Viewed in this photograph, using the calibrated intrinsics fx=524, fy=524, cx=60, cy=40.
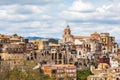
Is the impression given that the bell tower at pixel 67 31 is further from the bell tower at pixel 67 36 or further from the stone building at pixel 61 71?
the stone building at pixel 61 71

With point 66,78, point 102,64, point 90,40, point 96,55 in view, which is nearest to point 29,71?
point 66,78

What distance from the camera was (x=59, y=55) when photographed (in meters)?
90.7

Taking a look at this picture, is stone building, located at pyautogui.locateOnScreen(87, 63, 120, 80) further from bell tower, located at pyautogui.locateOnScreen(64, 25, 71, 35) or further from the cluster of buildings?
bell tower, located at pyautogui.locateOnScreen(64, 25, 71, 35)

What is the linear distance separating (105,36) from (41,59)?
37.8m

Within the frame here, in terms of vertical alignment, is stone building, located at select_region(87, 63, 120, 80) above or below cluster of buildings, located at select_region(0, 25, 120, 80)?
below

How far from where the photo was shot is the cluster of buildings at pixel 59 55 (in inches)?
3246

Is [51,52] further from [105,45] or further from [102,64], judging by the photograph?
[105,45]

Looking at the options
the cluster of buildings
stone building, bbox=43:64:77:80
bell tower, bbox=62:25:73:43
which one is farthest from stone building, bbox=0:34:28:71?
bell tower, bbox=62:25:73:43

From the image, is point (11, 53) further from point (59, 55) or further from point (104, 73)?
point (104, 73)

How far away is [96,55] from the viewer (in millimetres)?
106188

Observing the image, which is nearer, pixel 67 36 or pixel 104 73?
pixel 104 73

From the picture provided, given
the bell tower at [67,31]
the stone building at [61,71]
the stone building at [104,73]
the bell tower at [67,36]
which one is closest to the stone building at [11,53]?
the stone building at [61,71]

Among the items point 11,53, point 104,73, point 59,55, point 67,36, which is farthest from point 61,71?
point 67,36

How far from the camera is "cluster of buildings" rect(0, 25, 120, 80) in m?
82.4
